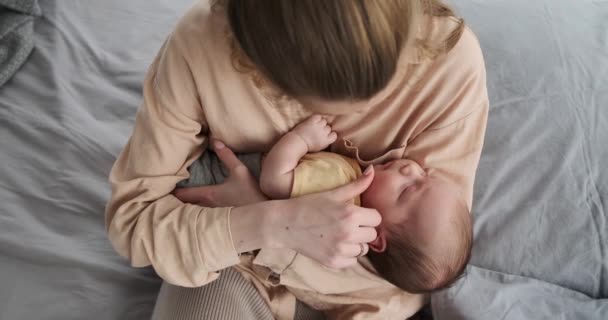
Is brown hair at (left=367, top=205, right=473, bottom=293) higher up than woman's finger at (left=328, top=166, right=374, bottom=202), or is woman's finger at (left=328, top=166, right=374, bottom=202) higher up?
woman's finger at (left=328, top=166, right=374, bottom=202)

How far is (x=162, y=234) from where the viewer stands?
88cm

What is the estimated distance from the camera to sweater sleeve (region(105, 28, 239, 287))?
0.85 meters

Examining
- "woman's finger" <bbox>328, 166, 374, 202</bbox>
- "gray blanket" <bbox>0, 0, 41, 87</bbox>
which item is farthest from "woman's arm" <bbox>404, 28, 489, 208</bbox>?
"gray blanket" <bbox>0, 0, 41, 87</bbox>

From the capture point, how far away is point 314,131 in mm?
913

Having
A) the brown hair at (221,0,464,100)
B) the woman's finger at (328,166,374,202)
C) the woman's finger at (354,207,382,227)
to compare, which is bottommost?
the woman's finger at (354,207,382,227)

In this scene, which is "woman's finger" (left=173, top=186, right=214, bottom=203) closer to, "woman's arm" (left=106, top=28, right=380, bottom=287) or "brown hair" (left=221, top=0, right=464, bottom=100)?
"woman's arm" (left=106, top=28, right=380, bottom=287)

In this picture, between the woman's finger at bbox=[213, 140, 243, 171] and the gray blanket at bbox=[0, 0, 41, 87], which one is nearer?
the woman's finger at bbox=[213, 140, 243, 171]

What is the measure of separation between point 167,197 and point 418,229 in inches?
18.5

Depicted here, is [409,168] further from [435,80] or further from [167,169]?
[167,169]

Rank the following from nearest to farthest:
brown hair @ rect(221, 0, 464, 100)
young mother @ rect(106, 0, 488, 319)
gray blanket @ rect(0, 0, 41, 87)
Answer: brown hair @ rect(221, 0, 464, 100) < young mother @ rect(106, 0, 488, 319) < gray blanket @ rect(0, 0, 41, 87)

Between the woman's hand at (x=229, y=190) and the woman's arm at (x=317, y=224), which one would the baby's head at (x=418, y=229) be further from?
the woman's hand at (x=229, y=190)

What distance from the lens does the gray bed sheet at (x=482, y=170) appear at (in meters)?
1.05

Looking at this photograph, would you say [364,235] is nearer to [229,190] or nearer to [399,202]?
[399,202]

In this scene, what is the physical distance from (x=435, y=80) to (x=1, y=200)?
103cm
